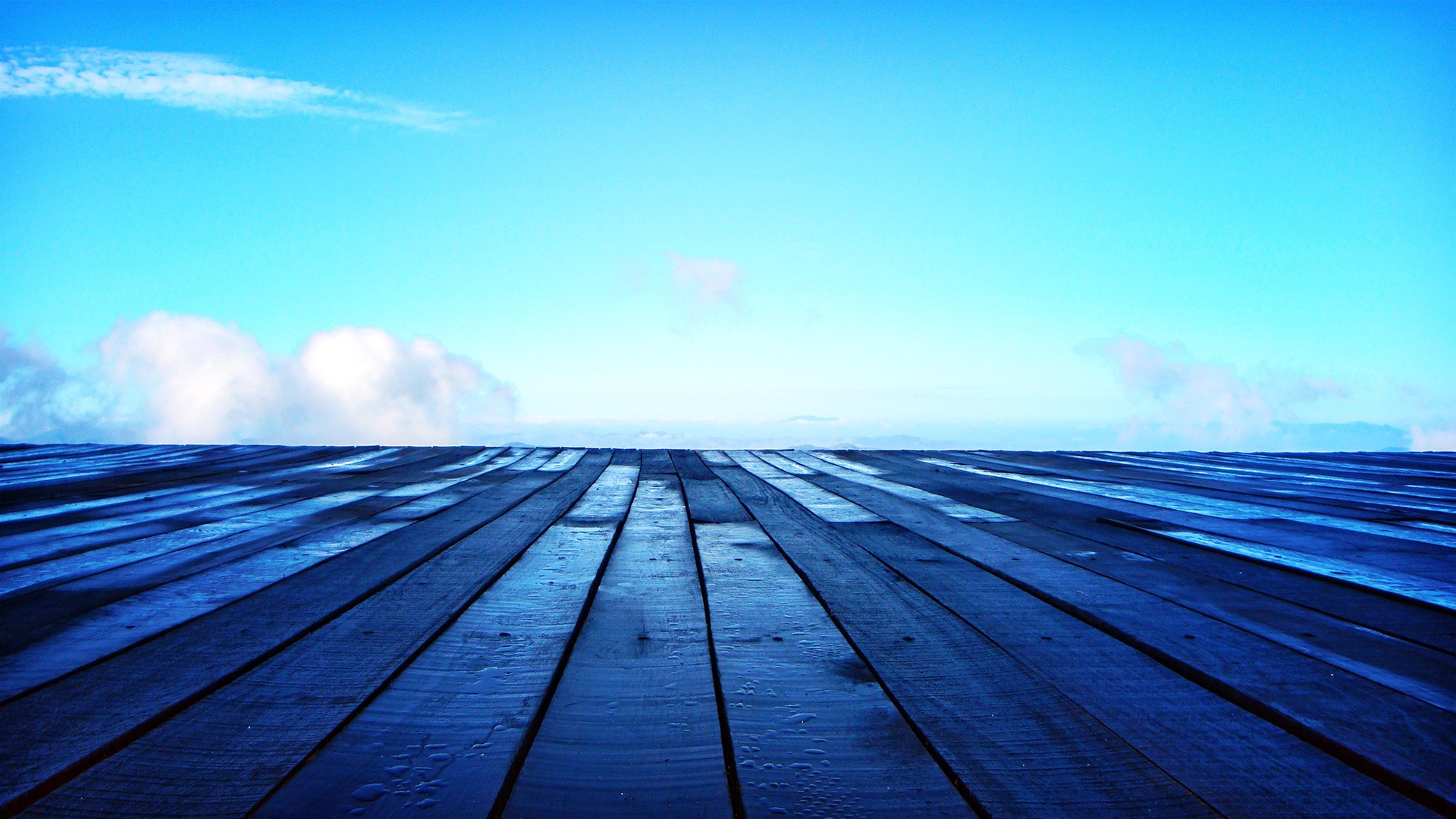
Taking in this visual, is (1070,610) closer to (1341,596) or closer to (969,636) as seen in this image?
(969,636)

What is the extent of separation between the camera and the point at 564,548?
252cm

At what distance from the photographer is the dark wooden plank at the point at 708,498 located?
3285 millimetres

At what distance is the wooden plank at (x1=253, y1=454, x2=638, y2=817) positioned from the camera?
0.98 metres

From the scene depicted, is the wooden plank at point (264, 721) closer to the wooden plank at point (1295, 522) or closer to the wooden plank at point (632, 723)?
the wooden plank at point (632, 723)

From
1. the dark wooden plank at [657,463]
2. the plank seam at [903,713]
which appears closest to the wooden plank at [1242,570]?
the plank seam at [903,713]

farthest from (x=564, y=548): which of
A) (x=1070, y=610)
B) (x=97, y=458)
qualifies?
(x=97, y=458)

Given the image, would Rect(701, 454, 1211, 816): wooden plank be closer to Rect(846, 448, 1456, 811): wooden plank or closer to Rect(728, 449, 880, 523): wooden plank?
Rect(846, 448, 1456, 811): wooden plank

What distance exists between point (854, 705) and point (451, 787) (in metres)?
0.64

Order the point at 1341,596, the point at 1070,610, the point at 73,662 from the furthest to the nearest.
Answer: the point at 1341,596
the point at 1070,610
the point at 73,662

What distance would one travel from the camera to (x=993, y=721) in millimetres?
1216

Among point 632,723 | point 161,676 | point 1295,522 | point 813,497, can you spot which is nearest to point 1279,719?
point 632,723

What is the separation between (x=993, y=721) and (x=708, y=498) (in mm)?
2780

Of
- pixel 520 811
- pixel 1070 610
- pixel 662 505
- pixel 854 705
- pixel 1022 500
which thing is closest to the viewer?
pixel 520 811

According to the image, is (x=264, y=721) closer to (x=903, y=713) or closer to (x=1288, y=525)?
(x=903, y=713)
